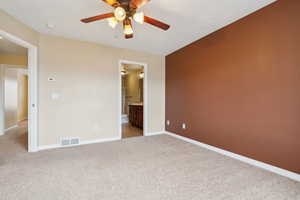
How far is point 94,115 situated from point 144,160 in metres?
1.81

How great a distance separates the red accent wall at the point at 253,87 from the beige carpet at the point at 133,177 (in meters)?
0.39

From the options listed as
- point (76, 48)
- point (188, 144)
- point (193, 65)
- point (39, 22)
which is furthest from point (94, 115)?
point (193, 65)

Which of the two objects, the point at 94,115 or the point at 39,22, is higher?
the point at 39,22

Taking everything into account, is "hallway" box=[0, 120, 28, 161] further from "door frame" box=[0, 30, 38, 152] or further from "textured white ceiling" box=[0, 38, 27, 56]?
"textured white ceiling" box=[0, 38, 27, 56]

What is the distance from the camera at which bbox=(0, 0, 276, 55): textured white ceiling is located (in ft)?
6.72

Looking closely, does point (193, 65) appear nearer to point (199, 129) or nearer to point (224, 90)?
point (224, 90)

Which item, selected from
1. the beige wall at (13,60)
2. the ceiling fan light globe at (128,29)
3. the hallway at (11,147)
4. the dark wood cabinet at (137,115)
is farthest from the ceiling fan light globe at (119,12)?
the beige wall at (13,60)

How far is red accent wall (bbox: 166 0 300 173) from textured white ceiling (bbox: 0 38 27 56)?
4620 mm

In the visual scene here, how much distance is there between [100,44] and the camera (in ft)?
11.7

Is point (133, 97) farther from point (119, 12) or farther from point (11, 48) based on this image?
point (119, 12)

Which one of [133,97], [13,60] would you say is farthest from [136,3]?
[133,97]

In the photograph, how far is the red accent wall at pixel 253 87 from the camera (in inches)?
75.2

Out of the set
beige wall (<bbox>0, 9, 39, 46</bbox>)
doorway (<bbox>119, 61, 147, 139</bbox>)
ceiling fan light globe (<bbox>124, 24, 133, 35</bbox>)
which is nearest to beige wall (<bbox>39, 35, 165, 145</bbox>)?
beige wall (<bbox>0, 9, 39, 46</bbox>)

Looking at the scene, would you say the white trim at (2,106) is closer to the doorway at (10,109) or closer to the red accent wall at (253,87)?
the doorway at (10,109)
